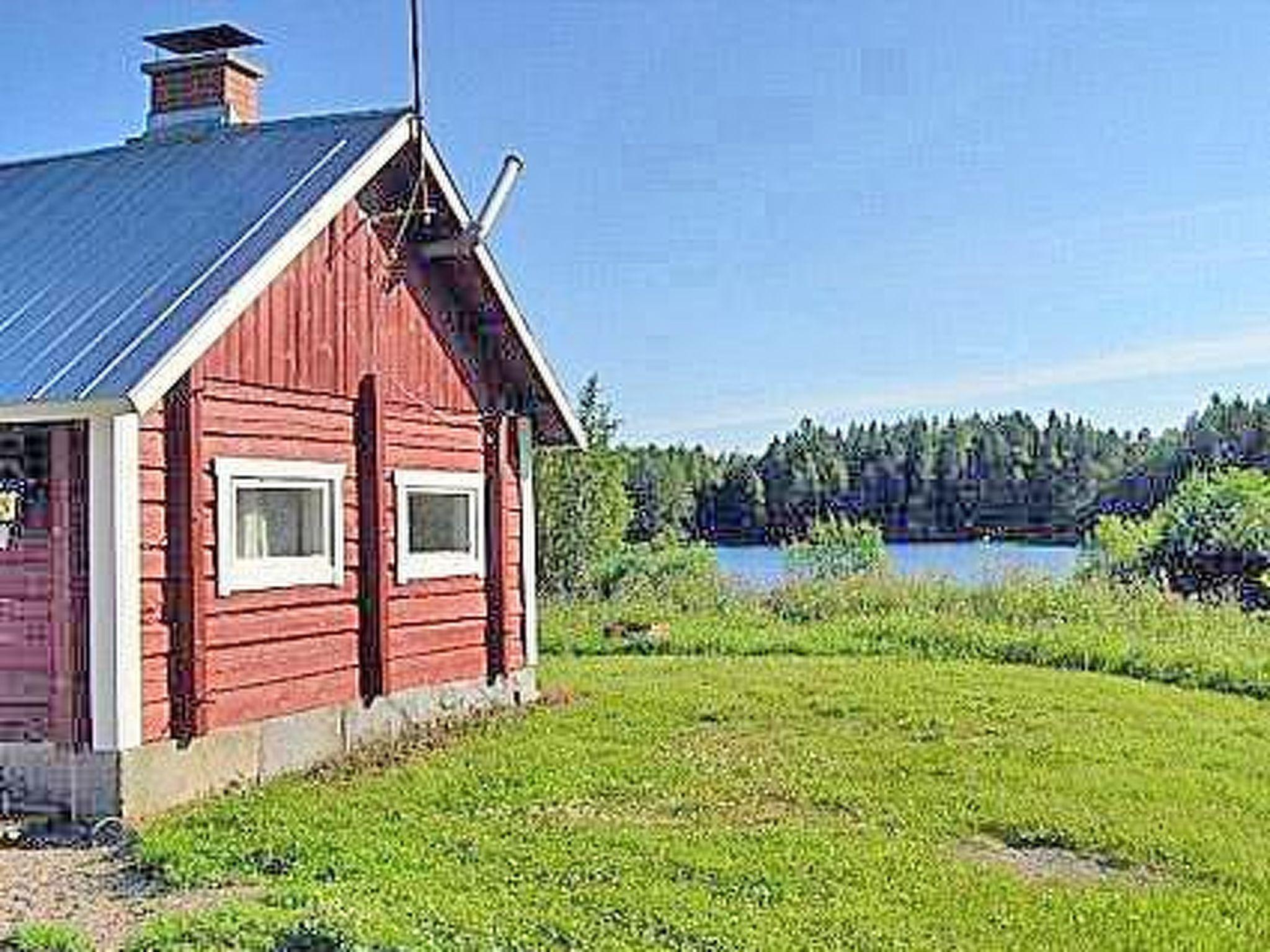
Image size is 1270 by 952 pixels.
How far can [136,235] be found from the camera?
1134 centimetres

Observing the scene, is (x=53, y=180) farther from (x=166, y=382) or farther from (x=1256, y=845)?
(x=1256, y=845)

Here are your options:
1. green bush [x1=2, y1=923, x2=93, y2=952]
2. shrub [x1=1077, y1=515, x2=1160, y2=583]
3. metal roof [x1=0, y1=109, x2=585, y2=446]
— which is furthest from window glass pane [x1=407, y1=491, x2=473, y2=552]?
shrub [x1=1077, y1=515, x2=1160, y2=583]

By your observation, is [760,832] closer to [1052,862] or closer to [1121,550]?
[1052,862]

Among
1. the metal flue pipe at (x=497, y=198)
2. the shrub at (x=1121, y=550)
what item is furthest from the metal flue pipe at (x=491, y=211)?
the shrub at (x=1121, y=550)

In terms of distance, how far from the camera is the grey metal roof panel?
31.7 ft

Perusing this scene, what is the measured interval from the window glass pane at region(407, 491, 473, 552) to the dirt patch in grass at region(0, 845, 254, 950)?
4.61 meters

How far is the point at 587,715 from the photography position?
43.5ft

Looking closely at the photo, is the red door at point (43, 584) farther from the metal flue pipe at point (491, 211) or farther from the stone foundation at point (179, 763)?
the metal flue pipe at point (491, 211)

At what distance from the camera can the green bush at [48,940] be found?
680 cm

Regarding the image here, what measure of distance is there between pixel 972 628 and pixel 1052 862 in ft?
37.8

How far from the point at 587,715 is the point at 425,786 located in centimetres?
313

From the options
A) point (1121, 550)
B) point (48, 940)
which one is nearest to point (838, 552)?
point (1121, 550)

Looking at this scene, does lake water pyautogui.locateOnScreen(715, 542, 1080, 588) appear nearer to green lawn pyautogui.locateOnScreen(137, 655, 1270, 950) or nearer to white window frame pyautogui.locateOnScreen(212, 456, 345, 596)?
green lawn pyautogui.locateOnScreen(137, 655, 1270, 950)

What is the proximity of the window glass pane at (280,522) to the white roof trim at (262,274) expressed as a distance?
4.27ft
